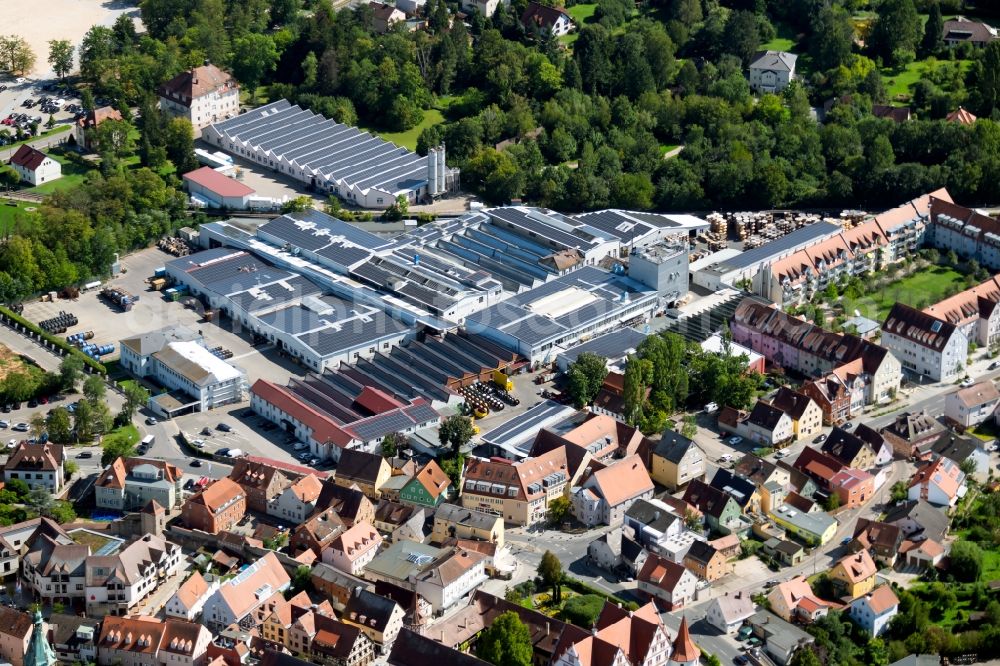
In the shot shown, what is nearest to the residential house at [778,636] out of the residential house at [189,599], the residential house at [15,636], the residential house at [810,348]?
the residential house at [810,348]

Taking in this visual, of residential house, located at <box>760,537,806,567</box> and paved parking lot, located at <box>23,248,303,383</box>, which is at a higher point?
residential house, located at <box>760,537,806,567</box>

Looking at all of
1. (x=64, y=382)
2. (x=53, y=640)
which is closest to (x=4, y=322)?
(x=64, y=382)

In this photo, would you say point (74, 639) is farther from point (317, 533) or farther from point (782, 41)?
point (782, 41)

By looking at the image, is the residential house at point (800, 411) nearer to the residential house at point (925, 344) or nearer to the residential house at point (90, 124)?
the residential house at point (925, 344)

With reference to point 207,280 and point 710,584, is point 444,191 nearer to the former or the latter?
point 207,280

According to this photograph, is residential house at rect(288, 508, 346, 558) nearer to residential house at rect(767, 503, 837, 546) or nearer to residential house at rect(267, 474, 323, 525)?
residential house at rect(267, 474, 323, 525)

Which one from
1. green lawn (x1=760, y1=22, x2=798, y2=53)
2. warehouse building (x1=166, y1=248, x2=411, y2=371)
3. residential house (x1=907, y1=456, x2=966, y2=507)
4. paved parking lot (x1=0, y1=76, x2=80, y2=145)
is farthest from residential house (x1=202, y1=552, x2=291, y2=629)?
green lawn (x1=760, y1=22, x2=798, y2=53)
